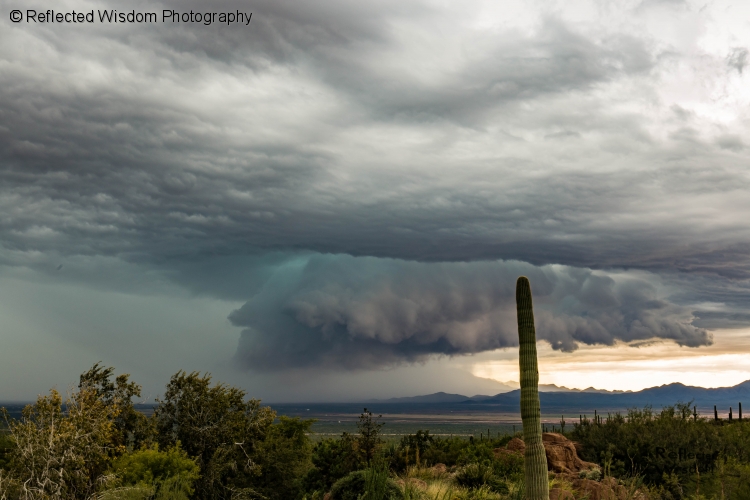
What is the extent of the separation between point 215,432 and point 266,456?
192 centimetres

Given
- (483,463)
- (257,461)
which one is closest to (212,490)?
(257,461)

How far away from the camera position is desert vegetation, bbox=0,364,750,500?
1734 cm

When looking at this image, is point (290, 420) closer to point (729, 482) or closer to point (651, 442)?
point (651, 442)

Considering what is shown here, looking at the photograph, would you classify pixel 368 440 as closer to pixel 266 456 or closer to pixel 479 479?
pixel 266 456

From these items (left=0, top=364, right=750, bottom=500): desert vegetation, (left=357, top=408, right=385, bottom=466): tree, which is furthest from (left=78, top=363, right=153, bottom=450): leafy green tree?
(left=357, top=408, right=385, bottom=466): tree

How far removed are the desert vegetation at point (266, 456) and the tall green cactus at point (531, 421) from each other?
101 inches

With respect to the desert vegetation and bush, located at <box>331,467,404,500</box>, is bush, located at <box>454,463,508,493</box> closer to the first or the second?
the desert vegetation

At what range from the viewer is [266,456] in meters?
22.4

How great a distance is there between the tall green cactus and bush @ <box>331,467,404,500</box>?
9.03 feet

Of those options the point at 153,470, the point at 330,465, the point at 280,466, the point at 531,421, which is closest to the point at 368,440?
the point at 330,465

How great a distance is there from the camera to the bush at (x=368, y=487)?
40.7ft

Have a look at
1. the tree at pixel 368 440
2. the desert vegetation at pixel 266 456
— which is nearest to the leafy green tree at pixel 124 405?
the desert vegetation at pixel 266 456

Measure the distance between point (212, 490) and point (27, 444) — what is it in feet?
20.2

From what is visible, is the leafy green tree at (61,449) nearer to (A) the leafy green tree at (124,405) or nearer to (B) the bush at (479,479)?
(A) the leafy green tree at (124,405)
